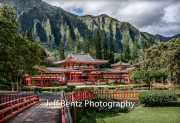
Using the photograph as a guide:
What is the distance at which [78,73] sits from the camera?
1436 inches

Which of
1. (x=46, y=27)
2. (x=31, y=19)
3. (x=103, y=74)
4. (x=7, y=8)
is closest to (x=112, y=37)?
(x=46, y=27)

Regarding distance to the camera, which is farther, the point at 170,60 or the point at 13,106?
the point at 170,60

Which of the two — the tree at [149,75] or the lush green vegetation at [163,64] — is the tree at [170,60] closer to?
the lush green vegetation at [163,64]

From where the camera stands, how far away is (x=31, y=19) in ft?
408

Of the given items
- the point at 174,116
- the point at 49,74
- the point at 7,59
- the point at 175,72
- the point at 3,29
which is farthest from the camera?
the point at 49,74

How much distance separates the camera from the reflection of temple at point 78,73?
33.7 meters

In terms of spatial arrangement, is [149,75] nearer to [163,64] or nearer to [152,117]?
[152,117]

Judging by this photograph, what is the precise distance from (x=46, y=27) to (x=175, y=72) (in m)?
114

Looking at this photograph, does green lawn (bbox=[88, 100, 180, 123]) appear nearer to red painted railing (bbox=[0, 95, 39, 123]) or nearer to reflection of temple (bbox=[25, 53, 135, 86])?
red painted railing (bbox=[0, 95, 39, 123])

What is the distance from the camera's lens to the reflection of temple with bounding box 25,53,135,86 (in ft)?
110

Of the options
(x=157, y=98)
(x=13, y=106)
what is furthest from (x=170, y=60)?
(x=13, y=106)

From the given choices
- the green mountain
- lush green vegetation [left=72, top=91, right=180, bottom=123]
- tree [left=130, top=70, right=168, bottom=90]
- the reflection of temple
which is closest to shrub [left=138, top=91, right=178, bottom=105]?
lush green vegetation [left=72, top=91, right=180, bottom=123]

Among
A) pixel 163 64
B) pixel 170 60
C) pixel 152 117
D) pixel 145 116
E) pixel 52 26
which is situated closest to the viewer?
pixel 152 117

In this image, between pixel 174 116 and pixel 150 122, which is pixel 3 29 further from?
pixel 174 116
